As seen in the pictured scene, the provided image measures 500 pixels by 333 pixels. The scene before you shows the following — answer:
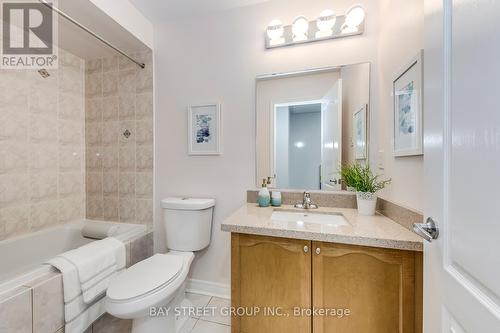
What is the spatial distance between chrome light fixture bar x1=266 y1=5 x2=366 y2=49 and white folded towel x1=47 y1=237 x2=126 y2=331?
1880 mm

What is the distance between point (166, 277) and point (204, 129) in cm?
113

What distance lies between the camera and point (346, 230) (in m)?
1.09

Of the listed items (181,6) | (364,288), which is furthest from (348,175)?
(181,6)

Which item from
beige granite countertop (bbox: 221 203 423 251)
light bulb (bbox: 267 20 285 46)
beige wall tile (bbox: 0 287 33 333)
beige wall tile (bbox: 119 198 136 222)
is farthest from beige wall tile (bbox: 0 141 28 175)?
light bulb (bbox: 267 20 285 46)

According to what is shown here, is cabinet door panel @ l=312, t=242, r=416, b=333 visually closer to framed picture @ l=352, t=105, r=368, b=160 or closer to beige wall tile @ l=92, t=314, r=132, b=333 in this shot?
framed picture @ l=352, t=105, r=368, b=160

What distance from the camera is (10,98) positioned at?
1.67m

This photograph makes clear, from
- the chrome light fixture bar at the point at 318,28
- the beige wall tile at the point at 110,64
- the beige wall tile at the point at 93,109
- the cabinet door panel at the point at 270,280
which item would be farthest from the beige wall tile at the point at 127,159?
the chrome light fixture bar at the point at 318,28

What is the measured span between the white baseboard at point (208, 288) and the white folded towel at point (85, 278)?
670 millimetres

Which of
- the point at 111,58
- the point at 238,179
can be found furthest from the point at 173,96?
the point at 238,179

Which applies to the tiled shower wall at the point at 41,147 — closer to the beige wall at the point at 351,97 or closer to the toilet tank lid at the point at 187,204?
the toilet tank lid at the point at 187,204

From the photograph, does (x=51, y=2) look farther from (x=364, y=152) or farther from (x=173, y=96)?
(x=364, y=152)

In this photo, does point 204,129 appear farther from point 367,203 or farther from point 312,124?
point 367,203

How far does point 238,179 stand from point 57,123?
5.73 feet

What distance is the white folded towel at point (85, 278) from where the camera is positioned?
1.20 metres
